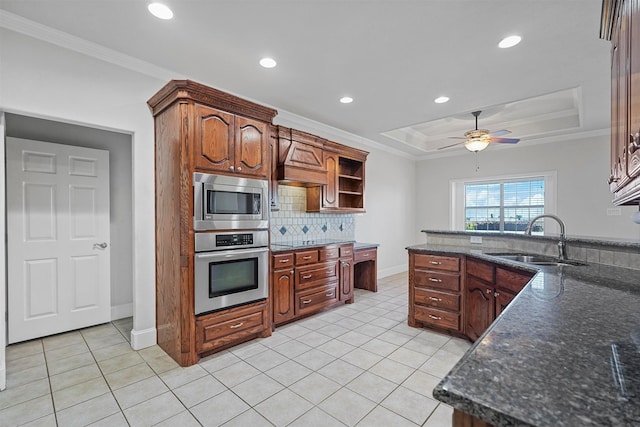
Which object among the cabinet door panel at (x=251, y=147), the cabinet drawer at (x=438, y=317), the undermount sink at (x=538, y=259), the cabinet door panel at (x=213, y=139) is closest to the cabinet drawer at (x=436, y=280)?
the cabinet drawer at (x=438, y=317)

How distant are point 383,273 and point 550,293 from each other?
481 centimetres

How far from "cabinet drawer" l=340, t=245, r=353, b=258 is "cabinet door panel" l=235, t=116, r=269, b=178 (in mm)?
1716

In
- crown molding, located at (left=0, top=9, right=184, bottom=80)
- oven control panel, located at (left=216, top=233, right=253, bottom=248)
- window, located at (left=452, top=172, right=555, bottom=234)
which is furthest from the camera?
window, located at (left=452, top=172, right=555, bottom=234)

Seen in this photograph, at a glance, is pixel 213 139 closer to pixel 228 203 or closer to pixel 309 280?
pixel 228 203

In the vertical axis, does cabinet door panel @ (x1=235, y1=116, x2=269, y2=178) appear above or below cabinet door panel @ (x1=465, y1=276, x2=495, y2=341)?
above

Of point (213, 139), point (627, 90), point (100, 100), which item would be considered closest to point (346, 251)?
point (213, 139)

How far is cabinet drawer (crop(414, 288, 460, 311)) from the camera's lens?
10.1 feet

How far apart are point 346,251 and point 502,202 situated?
13.2 ft

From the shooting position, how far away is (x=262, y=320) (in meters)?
3.11

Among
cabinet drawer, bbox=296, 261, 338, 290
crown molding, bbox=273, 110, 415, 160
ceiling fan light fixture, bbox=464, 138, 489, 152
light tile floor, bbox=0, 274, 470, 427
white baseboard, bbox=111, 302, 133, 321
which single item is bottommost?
light tile floor, bbox=0, 274, 470, 427

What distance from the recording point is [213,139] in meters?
2.73

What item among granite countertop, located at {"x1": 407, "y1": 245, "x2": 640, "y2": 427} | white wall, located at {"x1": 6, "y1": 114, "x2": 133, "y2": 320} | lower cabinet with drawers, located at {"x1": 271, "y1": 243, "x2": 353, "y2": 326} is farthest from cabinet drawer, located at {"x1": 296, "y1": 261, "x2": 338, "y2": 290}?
granite countertop, located at {"x1": 407, "y1": 245, "x2": 640, "y2": 427}

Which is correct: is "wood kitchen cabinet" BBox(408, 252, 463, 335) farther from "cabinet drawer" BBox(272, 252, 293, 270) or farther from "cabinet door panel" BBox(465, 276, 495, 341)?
"cabinet drawer" BBox(272, 252, 293, 270)

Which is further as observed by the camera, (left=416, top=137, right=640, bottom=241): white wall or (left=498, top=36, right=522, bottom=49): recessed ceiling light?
(left=416, top=137, right=640, bottom=241): white wall
